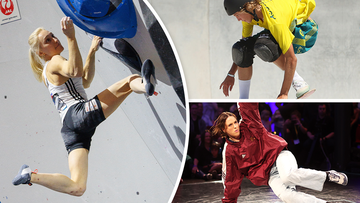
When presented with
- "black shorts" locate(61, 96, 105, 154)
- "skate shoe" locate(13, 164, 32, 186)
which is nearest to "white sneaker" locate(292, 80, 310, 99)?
"black shorts" locate(61, 96, 105, 154)

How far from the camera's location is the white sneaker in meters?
2.19

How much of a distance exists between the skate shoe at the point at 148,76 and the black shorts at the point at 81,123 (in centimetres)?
42

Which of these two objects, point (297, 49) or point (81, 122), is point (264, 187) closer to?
point (297, 49)

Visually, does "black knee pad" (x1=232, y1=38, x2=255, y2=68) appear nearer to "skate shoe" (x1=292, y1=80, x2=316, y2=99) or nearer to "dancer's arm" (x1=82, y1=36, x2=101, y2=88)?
"skate shoe" (x1=292, y1=80, x2=316, y2=99)

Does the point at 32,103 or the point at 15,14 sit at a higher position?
the point at 15,14

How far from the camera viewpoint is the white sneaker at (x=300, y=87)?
2.19 m

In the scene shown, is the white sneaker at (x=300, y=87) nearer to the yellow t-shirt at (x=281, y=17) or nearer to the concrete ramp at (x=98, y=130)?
the yellow t-shirt at (x=281, y=17)

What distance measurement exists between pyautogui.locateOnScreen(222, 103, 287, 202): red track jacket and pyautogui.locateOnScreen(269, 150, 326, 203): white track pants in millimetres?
81

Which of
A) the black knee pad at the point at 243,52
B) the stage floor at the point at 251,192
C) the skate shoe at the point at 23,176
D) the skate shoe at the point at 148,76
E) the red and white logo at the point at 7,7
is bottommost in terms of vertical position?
the stage floor at the point at 251,192

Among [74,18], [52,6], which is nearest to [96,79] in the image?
[74,18]

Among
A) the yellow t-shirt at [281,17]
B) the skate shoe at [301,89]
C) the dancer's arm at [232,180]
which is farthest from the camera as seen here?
the dancer's arm at [232,180]

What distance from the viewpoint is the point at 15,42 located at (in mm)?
2406

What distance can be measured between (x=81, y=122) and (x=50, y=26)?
2.60ft

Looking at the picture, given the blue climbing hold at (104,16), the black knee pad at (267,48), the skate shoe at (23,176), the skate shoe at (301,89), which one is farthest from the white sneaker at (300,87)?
the skate shoe at (23,176)
